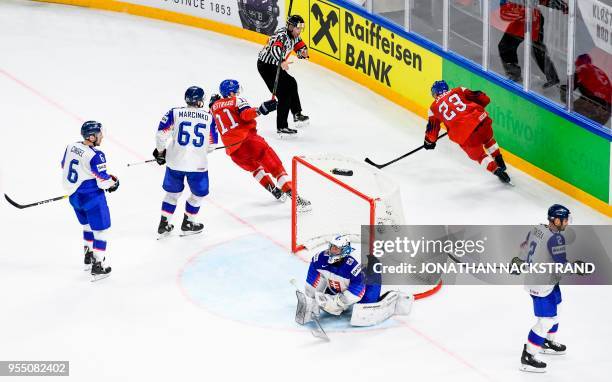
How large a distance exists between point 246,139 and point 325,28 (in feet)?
11.1

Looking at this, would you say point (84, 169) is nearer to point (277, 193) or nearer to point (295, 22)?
point (277, 193)

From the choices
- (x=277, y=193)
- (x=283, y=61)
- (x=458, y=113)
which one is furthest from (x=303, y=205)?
(x=283, y=61)

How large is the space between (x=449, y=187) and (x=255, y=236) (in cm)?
204

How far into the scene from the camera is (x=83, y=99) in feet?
46.9

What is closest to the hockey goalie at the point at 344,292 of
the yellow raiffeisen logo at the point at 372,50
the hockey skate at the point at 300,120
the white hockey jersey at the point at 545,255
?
the white hockey jersey at the point at 545,255

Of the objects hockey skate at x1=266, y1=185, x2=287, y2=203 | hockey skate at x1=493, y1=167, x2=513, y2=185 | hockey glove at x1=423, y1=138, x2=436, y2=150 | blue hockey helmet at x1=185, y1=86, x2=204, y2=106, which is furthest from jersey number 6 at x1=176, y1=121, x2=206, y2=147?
hockey skate at x1=493, y1=167, x2=513, y2=185

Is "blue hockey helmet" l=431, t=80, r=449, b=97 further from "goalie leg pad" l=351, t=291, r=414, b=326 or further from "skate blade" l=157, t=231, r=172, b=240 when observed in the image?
"goalie leg pad" l=351, t=291, r=414, b=326

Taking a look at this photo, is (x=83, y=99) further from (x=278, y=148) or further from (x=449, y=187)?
(x=449, y=187)

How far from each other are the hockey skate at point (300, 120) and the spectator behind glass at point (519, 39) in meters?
2.13

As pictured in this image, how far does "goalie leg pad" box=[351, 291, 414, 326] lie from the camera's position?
968cm

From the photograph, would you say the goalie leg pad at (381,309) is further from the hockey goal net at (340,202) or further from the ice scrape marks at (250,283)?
the hockey goal net at (340,202)

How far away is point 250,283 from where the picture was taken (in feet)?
34.4

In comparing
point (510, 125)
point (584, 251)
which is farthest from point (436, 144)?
point (584, 251)

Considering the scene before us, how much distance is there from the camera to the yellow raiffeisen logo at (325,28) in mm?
14656
